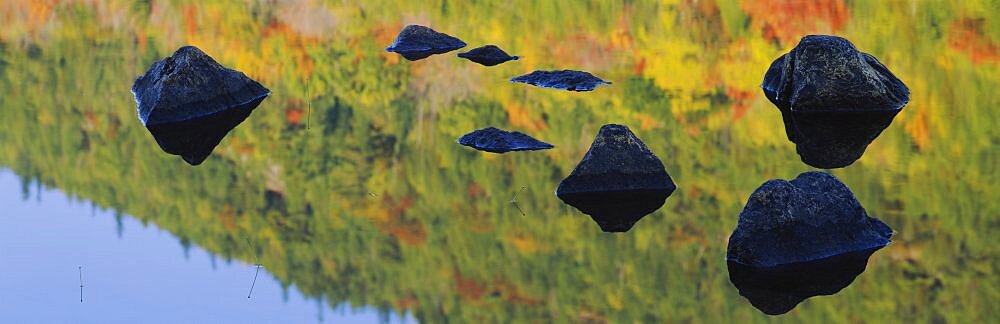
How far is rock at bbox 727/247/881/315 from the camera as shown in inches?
523

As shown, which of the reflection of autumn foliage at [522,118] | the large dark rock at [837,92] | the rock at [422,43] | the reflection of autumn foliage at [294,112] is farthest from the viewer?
the rock at [422,43]

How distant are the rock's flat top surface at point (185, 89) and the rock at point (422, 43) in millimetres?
11067

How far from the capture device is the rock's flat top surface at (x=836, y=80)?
23875 millimetres

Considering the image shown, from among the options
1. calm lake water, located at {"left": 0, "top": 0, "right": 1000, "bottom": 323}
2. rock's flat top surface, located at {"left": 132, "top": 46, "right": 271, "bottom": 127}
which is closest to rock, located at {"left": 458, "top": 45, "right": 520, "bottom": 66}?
calm lake water, located at {"left": 0, "top": 0, "right": 1000, "bottom": 323}

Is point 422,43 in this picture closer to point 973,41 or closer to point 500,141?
point 973,41

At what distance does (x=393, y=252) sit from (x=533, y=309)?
2931 millimetres

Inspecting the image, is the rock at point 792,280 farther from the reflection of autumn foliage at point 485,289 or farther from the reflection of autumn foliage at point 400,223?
the reflection of autumn foliage at point 400,223

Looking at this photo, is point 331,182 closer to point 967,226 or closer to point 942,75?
point 967,226

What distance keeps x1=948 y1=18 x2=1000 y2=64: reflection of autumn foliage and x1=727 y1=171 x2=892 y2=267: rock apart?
55.3 feet

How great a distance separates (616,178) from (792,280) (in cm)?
407

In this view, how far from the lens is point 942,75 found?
1110 inches

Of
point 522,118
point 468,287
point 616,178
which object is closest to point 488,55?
point 522,118

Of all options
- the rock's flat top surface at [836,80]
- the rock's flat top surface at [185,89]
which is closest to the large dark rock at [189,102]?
the rock's flat top surface at [185,89]

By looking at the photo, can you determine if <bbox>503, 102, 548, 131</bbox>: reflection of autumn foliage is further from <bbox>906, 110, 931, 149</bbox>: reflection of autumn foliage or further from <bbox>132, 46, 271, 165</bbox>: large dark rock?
<bbox>906, 110, 931, 149</bbox>: reflection of autumn foliage
